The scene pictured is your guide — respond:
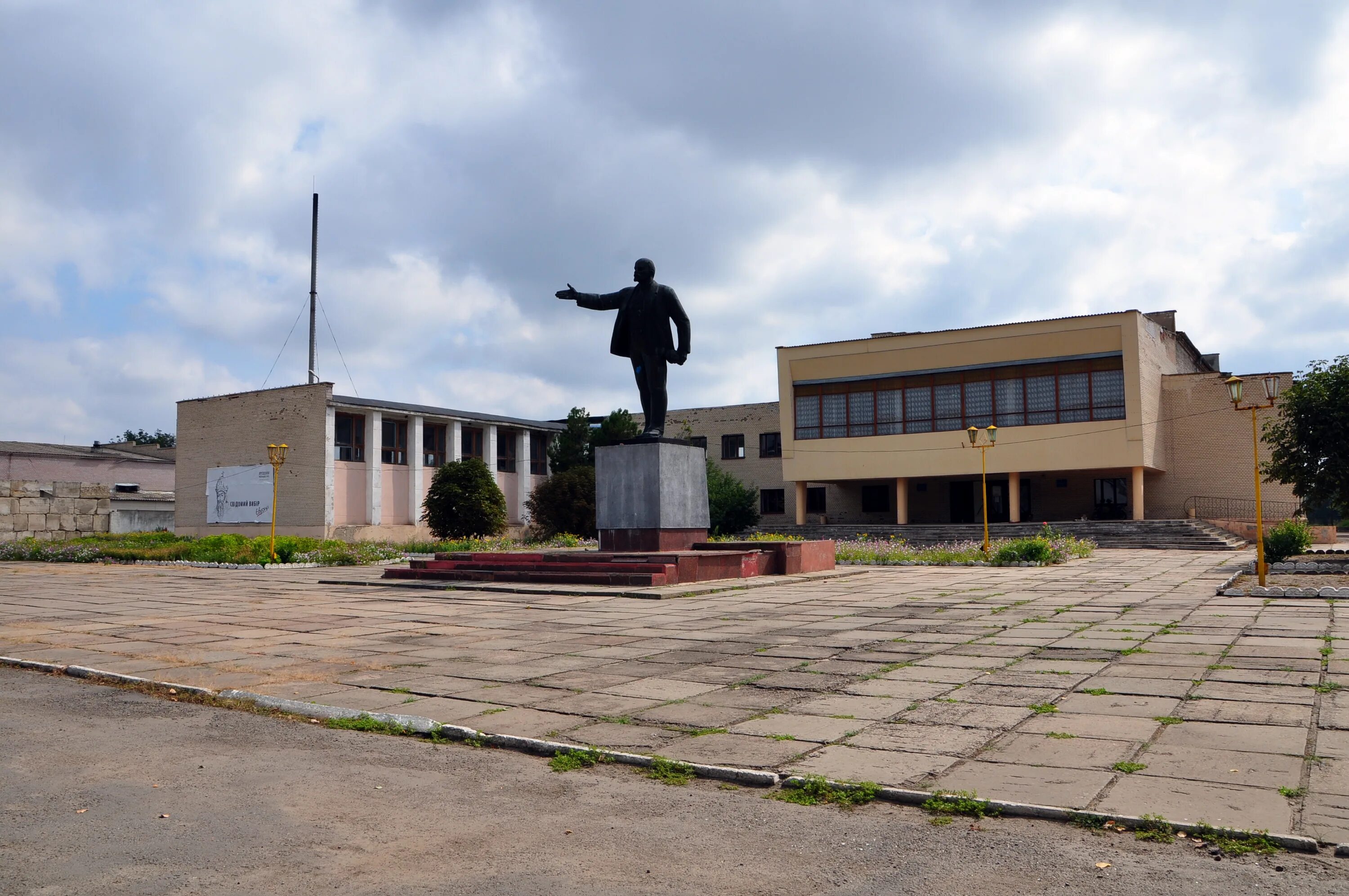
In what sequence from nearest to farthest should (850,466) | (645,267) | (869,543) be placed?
(645,267), (869,543), (850,466)

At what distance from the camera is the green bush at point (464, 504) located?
97.2 feet

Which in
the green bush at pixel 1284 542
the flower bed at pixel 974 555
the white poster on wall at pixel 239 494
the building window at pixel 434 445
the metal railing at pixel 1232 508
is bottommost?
the flower bed at pixel 974 555

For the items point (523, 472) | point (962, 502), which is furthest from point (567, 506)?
point (962, 502)

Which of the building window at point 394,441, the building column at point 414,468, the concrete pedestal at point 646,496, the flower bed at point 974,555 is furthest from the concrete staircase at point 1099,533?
the concrete pedestal at point 646,496

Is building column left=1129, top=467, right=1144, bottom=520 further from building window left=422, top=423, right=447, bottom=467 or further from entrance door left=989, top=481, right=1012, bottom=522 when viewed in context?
building window left=422, top=423, right=447, bottom=467

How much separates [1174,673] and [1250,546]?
2668cm

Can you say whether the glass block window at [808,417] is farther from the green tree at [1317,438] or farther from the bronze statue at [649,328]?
the bronze statue at [649,328]

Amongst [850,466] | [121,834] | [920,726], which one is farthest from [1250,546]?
[121,834]

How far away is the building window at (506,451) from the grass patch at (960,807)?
122ft

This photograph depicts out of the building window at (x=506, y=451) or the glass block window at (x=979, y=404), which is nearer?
the glass block window at (x=979, y=404)

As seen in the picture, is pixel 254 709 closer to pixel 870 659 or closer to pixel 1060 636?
pixel 870 659

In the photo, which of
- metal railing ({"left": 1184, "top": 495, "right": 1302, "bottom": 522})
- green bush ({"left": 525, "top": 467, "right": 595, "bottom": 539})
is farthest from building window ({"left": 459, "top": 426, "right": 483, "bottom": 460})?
metal railing ({"left": 1184, "top": 495, "right": 1302, "bottom": 522})

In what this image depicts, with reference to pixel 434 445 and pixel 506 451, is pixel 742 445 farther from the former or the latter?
pixel 434 445

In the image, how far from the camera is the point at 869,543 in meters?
25.2
